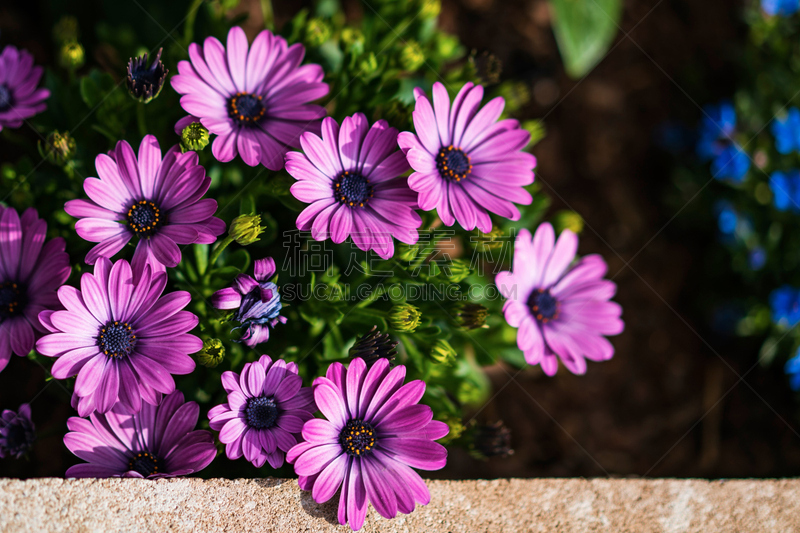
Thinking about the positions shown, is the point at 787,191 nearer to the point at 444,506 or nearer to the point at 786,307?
the point at 786,307

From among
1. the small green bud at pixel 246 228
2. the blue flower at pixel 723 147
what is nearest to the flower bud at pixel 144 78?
the small green bud at pixel 246 228

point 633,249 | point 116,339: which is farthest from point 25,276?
point 633,249

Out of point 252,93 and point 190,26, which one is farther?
point 190,26

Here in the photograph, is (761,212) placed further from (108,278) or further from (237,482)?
(108,278)

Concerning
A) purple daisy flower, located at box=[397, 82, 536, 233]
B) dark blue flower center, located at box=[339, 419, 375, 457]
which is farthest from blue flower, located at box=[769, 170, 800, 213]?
dark blue flower center, located at box=[339, 419, 375, 457]

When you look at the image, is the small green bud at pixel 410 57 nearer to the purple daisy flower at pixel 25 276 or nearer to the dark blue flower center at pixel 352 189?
the dark blue flower center at pixel 352 189

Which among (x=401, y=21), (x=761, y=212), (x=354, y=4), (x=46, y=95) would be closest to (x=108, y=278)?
(x=46, y=95)
